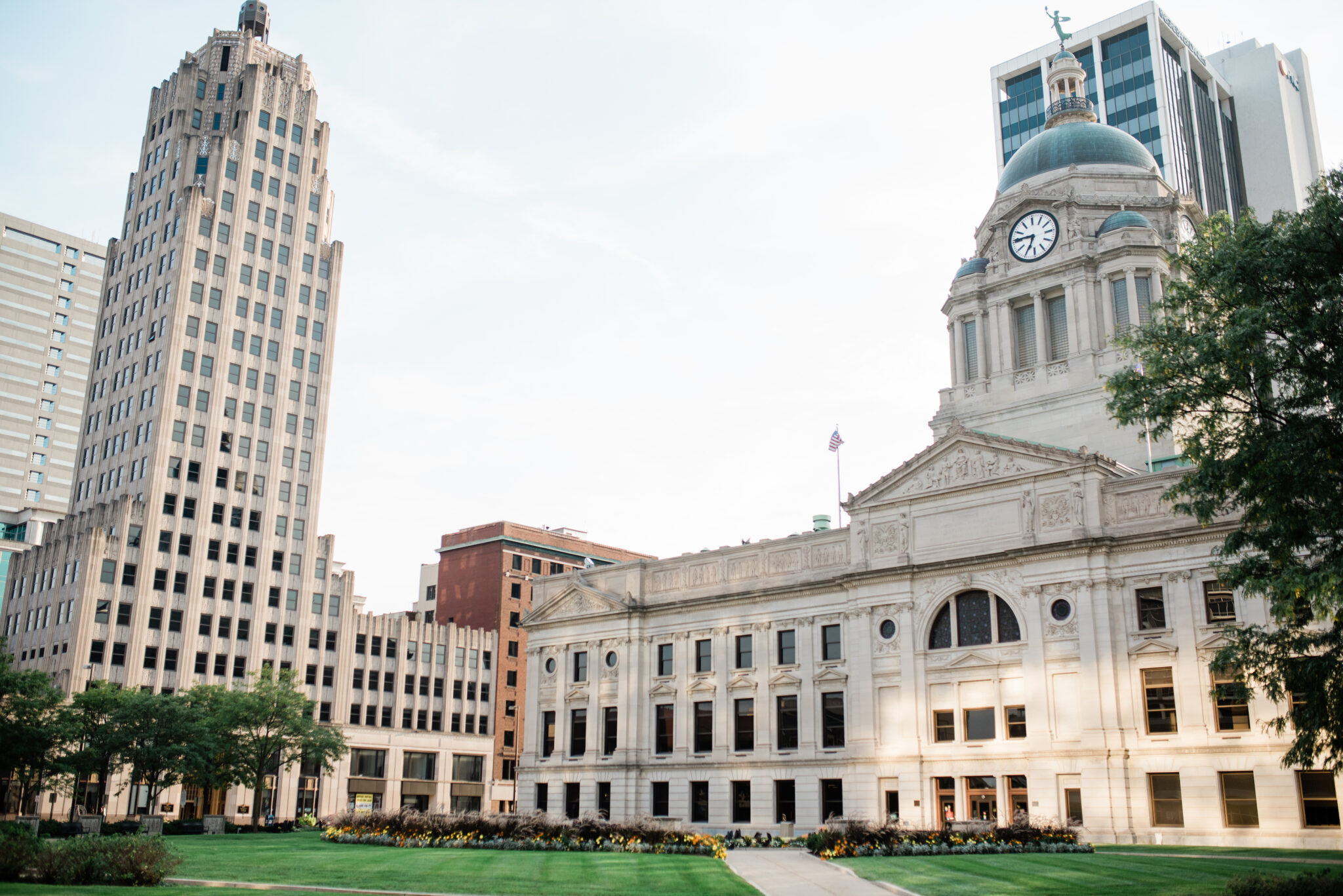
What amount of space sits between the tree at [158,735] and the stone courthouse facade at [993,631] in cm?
2016

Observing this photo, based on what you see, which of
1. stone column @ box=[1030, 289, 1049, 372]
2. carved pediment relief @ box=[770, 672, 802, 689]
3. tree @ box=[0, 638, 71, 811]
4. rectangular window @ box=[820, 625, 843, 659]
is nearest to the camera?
tree @ box=[0, 638, 71, 811]

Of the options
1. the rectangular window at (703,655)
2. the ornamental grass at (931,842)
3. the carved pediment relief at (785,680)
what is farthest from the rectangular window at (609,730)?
the ornamental grass at (931,842)

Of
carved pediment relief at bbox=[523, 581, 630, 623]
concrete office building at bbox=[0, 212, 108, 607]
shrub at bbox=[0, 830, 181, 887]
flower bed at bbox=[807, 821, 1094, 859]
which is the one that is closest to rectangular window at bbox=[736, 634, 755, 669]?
carved pediment relief at bbox=[523, 581, 630, 623]

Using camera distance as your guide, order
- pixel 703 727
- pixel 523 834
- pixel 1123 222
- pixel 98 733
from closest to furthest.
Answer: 1. pixel 523 834
2. pixel 98 733
3. pixel 703 727
4. pixel 1123 222

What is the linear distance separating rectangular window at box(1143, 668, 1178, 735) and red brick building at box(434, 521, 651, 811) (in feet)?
205

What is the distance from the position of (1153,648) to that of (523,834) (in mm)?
28375

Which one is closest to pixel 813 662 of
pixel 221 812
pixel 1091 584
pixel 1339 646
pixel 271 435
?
pixel 1091 584

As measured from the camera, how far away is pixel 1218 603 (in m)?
48.8

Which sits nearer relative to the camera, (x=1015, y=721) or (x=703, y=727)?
(x=1015, y=721)

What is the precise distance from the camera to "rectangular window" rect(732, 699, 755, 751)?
6366 centimetres

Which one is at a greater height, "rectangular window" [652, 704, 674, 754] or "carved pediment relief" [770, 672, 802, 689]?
"carved pediment relief" [770, 672, 802, 689]

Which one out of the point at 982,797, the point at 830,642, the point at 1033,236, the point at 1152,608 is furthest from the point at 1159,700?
the point at 1033,236

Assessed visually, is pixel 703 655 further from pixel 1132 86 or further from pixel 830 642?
pixel 1132 86

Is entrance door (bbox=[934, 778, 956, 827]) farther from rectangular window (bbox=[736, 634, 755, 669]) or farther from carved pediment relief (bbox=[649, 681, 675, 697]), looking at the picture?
carved pediment relief (bbox=[649, 681, 675, 697])
